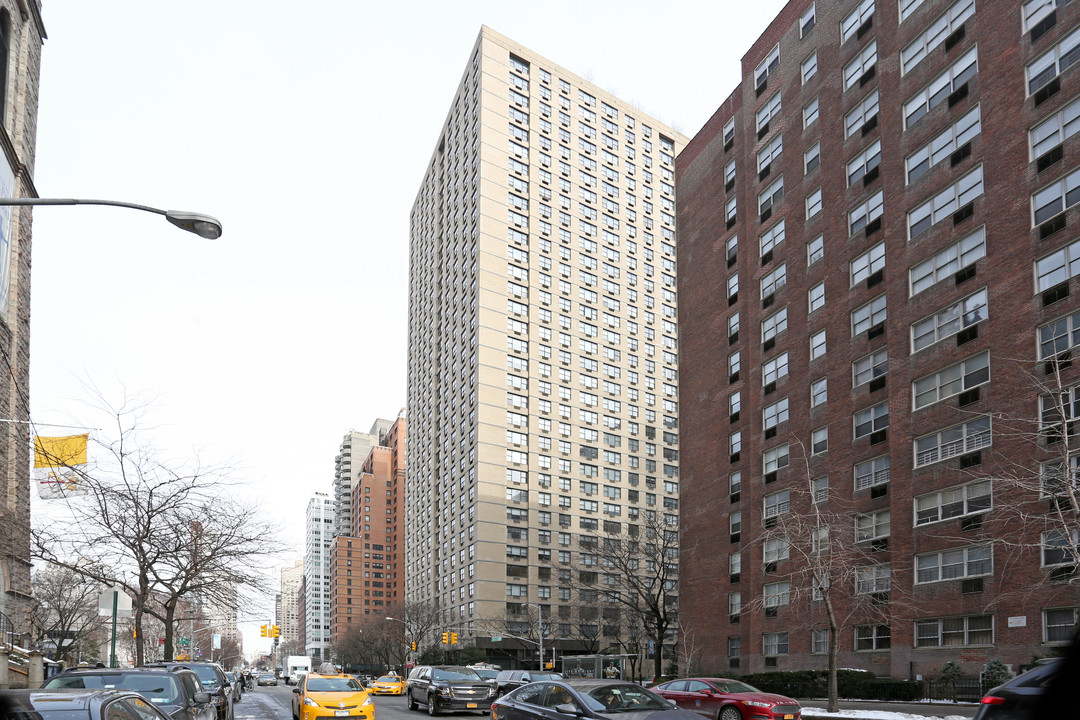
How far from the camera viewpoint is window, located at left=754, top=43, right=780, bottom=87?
2111 inches

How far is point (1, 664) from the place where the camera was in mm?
23703

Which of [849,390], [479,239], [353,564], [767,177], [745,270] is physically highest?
[479,239]

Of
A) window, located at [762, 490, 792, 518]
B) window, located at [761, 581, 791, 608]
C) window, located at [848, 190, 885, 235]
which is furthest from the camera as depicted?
window, located at [762, 490, 792, 518]

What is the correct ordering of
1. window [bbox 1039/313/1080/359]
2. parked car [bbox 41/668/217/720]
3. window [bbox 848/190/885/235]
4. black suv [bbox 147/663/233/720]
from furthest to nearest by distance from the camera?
1. window [bbox 848/190/885/235]
2. window [bbox 1039/313/1080/359]
3. black suv [bbox 147/663/233/720]
4. parked car [bbox 41/668/217/720]

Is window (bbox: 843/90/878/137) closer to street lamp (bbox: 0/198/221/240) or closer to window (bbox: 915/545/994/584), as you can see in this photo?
window (bbox: 915/545/994/584)

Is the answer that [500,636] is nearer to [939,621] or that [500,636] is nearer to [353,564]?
[939,621]

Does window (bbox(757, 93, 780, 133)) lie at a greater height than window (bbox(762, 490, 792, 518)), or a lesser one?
greater

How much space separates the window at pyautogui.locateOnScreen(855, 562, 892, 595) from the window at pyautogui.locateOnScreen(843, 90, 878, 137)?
66.5ft

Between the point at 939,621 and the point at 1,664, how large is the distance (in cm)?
3215

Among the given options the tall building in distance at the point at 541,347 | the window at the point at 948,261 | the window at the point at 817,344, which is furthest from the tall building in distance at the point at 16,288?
the tall building in distance at the point at 541,347

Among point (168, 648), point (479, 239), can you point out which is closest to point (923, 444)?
point (168, 648)

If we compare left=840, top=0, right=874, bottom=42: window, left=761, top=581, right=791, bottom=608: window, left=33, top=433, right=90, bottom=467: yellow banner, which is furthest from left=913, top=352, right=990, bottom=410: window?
left=33, top=433, right=90, bottom=467: yellow banner

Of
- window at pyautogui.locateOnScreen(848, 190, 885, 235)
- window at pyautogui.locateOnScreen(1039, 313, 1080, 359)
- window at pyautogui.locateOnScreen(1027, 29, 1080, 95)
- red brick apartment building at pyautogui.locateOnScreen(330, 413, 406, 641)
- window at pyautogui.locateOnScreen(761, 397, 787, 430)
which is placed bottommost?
red brick apartment building at pyautogui.locateOnScreen(330, 413, 406, 641)

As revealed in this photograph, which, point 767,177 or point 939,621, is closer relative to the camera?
point 939,621
